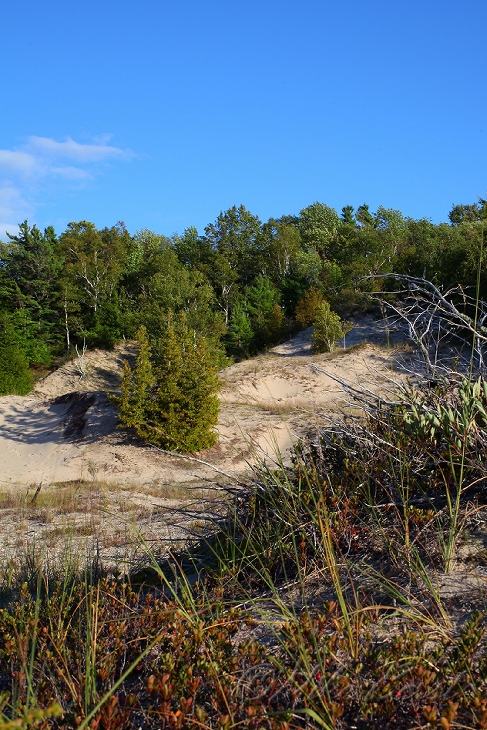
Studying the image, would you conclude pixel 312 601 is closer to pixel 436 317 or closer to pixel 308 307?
pixel 436 317

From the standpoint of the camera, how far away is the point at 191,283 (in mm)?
Result: 35844

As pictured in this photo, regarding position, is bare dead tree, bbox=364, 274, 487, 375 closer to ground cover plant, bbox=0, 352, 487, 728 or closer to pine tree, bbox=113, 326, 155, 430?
ground cover plant, bbox=0, 352, 487, 728

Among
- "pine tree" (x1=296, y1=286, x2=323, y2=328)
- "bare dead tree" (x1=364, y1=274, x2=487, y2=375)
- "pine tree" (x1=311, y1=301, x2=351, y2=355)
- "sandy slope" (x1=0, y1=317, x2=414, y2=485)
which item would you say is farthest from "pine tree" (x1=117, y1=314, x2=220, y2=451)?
"pine tree" (x1=296, y1=286, x2=323, y2=328)

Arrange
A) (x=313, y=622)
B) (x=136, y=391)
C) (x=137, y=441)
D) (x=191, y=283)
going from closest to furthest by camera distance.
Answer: (x=313, y=622) < (x=136, y=391) < (x=137, y=441) < (x=191, y=283)

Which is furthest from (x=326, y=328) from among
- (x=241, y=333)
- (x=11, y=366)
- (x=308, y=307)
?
(x=11, y=366)

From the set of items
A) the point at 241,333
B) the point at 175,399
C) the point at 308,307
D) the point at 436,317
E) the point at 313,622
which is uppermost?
the point at 308,307

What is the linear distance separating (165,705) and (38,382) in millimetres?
33587

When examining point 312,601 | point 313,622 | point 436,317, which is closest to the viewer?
point 313,622

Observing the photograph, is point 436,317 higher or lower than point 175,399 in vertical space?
higher

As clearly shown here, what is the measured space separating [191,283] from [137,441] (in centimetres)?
2019

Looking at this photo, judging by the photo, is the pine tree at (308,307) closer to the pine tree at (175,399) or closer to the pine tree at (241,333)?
the pine tree at (241,333)

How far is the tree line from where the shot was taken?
102ft

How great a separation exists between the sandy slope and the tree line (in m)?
4.48

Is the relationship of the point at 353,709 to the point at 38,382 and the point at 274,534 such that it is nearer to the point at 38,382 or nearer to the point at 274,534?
the point at 274,534
